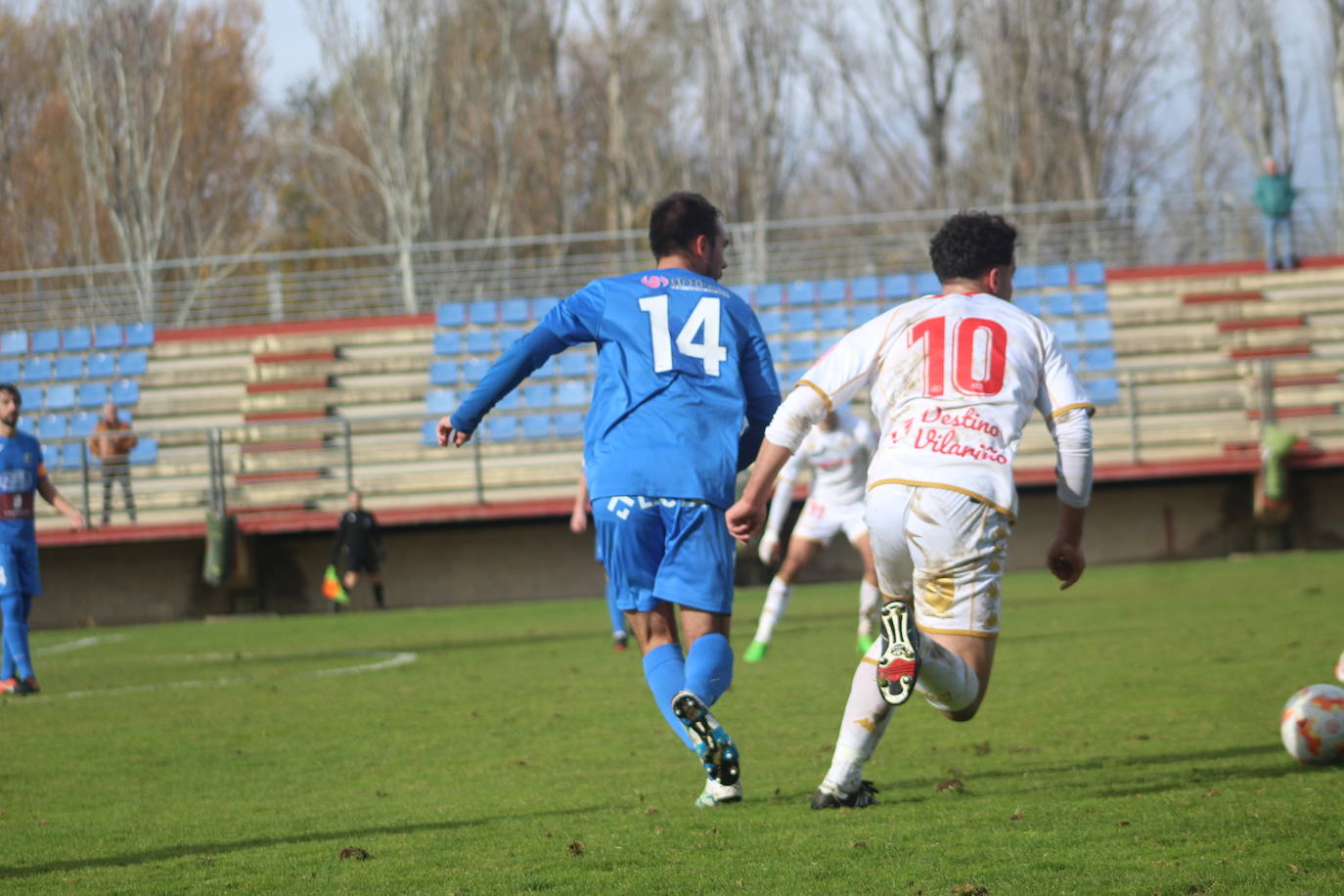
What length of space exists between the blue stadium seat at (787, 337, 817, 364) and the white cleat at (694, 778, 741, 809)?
66.7ft

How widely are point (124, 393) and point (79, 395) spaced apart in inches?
28.5

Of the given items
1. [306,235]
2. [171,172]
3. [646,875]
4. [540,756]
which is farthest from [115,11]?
[646,875]

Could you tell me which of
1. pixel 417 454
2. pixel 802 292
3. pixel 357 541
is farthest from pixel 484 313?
pixel 357 541

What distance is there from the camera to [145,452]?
24.3 metres

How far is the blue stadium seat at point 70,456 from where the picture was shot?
2400 cm

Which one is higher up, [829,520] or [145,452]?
[829,520]

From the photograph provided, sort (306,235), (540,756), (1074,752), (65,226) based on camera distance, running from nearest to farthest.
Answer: (1074,752), (540,756), (65,226), (306,235)

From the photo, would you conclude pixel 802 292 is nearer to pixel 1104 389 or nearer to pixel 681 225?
pixel 1104 389

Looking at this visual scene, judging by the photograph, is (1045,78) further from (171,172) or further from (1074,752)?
(1074,752)

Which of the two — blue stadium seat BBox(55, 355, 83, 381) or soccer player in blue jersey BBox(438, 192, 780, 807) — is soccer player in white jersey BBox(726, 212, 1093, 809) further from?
blue stadium seat BBox(55, 355, 83, 381)

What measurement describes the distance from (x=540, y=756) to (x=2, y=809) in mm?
2227

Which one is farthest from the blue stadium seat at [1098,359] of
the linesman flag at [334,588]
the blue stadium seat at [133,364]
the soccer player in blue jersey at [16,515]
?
the soccer player in blue jersey at [16,515]

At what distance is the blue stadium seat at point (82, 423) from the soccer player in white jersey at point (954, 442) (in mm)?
22336

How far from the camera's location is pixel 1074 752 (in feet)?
21.4
